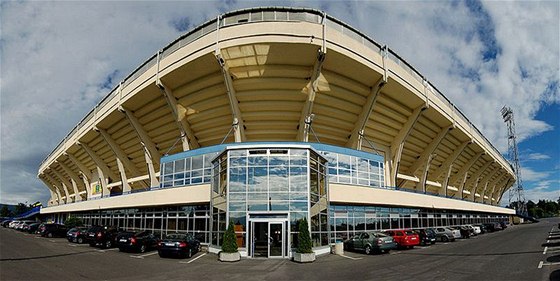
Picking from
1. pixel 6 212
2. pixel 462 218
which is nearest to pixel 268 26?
pixel 462 218

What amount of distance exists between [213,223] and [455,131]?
28.5 metres

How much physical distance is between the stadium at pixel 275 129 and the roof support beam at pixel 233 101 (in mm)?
86

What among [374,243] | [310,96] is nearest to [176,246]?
[374,243]

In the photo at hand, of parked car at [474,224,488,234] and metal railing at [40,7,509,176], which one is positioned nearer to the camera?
metal railing at [40,7,509,176]

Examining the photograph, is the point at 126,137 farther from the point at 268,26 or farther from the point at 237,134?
the point at 268,26

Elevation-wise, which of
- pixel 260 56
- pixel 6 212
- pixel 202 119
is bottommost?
pixel 6 212

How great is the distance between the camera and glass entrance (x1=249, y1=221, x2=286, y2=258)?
59.6ft

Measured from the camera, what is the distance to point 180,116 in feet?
90.8

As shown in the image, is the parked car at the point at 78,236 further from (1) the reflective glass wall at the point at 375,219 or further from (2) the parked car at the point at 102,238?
(1) the reflective glass wall at the point at 375,219

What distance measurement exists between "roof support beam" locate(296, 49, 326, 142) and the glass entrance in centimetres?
958

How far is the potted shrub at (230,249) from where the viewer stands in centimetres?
1677

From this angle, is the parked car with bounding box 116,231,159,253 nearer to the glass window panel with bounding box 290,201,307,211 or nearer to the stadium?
the stadium

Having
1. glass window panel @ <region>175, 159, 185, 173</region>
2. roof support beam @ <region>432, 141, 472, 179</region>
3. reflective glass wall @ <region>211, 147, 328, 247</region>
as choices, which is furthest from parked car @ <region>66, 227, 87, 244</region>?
roof support beam @ <region>432, 141, 472, 179</region>

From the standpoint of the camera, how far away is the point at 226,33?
23031mm
